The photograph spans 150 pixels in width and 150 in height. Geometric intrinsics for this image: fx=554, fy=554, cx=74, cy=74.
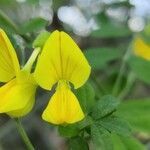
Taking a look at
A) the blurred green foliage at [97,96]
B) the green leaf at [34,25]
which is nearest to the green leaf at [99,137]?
the blurred green foliage at [97,96]

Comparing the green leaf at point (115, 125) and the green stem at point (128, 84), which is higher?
the green leaf at point (115, 125)

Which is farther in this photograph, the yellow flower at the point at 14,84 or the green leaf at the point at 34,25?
the green leaf at the point at 34,25

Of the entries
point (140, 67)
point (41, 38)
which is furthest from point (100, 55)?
point (41, 38)

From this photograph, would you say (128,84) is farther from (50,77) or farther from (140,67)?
(50,77)

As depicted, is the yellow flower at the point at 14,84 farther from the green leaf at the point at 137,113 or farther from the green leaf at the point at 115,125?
the green leaf at the point at 137,113

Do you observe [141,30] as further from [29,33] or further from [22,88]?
[22,88]

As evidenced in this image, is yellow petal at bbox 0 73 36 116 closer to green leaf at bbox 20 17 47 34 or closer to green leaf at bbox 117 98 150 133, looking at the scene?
green leaf at bbox 20 17 47 34

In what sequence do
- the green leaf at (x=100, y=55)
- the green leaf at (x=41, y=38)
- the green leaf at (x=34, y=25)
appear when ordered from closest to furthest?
the green leaf at (x=41, y=38) → the green leaf at (x=34, y=25) → the green leaf at (x=100, y=55)

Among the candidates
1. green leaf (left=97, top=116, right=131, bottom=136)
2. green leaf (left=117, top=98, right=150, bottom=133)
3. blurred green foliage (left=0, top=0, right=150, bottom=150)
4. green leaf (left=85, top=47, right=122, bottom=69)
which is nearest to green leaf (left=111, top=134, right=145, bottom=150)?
blurred green foliage (left=0, top=0, right=150, bottom=150)
